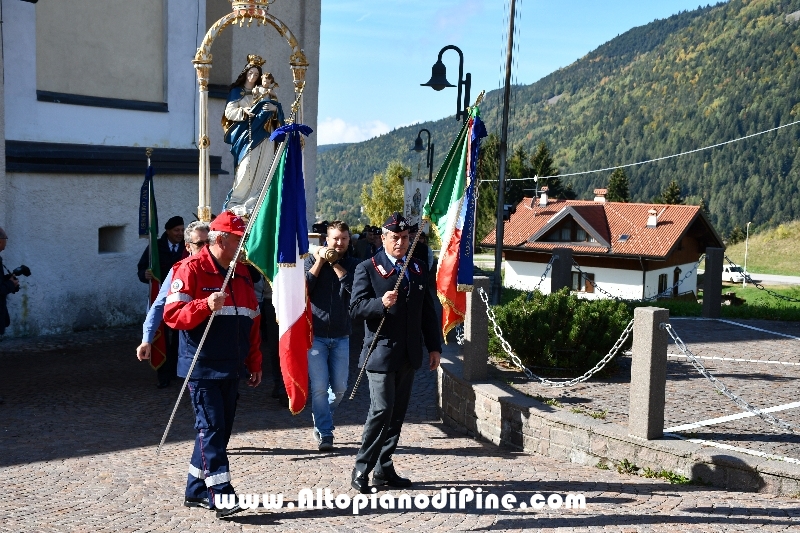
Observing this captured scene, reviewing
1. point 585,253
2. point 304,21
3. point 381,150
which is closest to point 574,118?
point 381,150

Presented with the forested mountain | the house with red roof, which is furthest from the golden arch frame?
the forested mountain

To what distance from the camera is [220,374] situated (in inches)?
259

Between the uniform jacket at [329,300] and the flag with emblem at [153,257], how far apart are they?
2.11 m

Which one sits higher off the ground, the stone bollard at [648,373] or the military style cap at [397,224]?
the military style cap at [397,224]

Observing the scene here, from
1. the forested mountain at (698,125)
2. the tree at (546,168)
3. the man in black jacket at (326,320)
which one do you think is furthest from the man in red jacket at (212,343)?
the forested mountain at (698,125)

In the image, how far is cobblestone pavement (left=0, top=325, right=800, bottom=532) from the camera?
6477mm

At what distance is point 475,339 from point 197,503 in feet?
11.6

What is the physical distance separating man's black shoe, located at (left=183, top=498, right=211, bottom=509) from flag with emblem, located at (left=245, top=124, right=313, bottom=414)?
1.01 m

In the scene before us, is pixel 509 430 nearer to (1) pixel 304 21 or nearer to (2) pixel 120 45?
(2) pixel 120 45

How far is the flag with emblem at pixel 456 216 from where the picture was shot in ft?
27.8

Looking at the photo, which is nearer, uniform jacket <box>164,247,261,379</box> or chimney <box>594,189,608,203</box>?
uniform jacket <box>164,247,261,379</box>

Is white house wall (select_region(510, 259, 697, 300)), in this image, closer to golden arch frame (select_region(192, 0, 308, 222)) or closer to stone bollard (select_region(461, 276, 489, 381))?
golden arch frame (select_region(192, 0, 308, 222))

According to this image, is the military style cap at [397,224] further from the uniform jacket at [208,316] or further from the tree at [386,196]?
the tree at [386,196]

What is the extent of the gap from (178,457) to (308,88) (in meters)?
13.3
